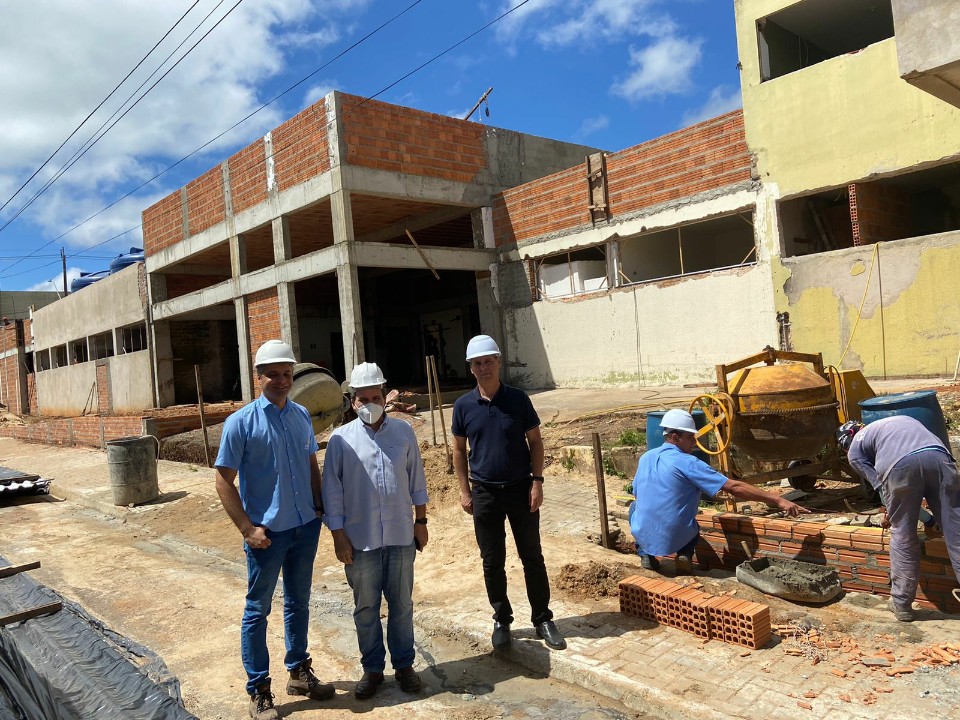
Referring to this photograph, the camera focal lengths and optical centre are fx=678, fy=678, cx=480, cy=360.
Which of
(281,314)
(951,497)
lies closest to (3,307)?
(281,314)

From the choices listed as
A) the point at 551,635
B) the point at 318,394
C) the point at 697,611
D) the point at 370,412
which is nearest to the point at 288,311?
the point at 318,394

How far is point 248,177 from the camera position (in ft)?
66.2

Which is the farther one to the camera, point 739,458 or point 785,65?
point 785,65

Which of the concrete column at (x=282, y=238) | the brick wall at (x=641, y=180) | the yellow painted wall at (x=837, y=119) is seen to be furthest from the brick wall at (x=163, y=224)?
the yellow painted wall at (x=837, y=119)

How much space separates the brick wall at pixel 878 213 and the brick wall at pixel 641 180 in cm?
219

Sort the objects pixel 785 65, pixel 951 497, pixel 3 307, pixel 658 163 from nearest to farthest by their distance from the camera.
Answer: pixel 951 497 < pixel 785 65 < pixel 658 163 < pixel 3 307

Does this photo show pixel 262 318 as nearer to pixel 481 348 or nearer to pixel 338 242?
pixel 338 242

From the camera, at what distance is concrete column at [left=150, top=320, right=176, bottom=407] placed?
24828mm

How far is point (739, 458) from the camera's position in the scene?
6.74 metres

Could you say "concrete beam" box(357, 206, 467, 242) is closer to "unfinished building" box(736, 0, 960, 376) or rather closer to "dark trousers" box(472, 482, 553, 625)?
"unfinished building" box(736, 0, 960, 376)

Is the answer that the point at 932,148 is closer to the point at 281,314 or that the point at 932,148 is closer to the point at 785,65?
the point at 785,65

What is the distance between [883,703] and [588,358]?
14.0 meters

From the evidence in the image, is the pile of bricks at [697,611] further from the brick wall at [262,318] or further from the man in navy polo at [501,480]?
the brick wall at [262,318]

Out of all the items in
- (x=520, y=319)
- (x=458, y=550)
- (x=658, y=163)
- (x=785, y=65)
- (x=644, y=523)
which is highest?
(x=785, y=65)
